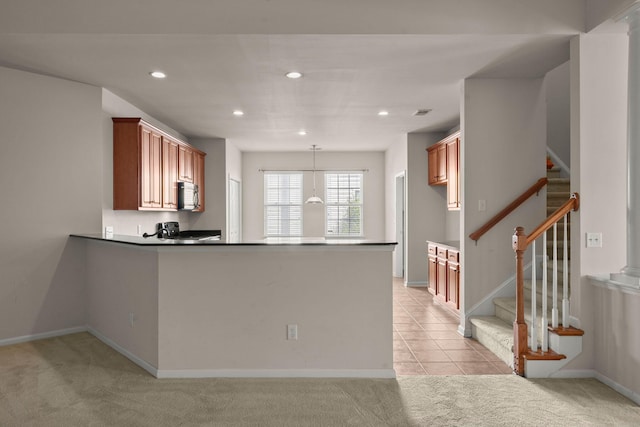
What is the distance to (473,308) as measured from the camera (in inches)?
176

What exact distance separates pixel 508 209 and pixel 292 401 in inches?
113

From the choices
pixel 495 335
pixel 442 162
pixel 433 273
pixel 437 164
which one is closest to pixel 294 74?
pixel 495 335

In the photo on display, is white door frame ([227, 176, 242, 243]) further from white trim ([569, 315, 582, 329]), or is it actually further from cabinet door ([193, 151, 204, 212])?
white trim ([569, 315, 582, 329])

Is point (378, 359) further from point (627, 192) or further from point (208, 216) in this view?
point (208, 216)

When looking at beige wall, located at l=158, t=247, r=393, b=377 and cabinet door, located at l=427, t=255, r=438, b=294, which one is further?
cabinet door, located at l=427, t=255, r=438, b=294

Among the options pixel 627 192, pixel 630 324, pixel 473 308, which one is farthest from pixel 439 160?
pixel 630 324

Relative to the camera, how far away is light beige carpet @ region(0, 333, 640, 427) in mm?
2676

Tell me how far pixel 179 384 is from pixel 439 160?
512cm

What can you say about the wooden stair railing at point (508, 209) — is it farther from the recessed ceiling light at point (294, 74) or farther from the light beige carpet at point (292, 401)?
the recessed ceiling light at point (294, 74)

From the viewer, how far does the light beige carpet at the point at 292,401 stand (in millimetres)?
2676

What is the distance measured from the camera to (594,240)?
11.0 feet

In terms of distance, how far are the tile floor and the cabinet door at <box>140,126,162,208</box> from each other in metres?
3.34

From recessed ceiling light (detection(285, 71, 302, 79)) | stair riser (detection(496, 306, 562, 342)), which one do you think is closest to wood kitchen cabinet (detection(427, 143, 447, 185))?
stair riser (detection(496, 306, 562, 342))

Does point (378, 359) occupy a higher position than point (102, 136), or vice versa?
point (102, 136)
